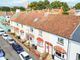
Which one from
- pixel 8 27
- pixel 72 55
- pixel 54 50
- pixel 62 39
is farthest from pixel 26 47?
pixel 8 27

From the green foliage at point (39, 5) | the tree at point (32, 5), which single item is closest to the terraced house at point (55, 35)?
the green foliage at point (39, 5)

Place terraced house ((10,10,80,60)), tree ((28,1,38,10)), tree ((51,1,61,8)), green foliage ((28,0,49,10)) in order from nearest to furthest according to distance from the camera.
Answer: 1. terraced house ((10,10,80,60))
2. tree ((51,1,61,8))
3. green foliage ((28,0,49,10))
4. tree ((28,1,38,10))

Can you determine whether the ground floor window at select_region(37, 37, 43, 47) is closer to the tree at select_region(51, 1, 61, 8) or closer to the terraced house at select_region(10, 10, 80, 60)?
the terraced house at select_region(10, 10, 80, 60)

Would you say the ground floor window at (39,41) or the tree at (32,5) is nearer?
the ground floor window at (39,41)

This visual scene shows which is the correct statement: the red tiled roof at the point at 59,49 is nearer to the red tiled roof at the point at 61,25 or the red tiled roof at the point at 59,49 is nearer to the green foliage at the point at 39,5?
the red tiled roof at the point at 61,25

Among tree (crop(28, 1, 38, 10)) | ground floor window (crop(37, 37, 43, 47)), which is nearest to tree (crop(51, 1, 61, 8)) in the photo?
tree (crop(28, 1, 38, 10))

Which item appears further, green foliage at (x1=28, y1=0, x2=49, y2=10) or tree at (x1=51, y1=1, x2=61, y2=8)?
green foliage at (x1=28, y1=0, x2=49, y2=10)

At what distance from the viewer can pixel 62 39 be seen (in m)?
31.2

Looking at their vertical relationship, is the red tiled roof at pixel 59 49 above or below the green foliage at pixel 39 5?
below

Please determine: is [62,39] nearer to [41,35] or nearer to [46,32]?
[46,32]

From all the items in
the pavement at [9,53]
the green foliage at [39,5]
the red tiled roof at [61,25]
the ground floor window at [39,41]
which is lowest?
the pavement at [9,53]

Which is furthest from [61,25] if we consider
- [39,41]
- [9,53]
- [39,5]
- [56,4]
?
[39,5]

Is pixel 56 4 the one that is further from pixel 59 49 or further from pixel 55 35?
pixel 59 49

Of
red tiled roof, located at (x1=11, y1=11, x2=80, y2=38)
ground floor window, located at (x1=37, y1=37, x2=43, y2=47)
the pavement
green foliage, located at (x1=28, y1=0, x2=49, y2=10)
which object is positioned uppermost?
green foliage, located at (x1=28, y1=0, x2=49, y2=10)
